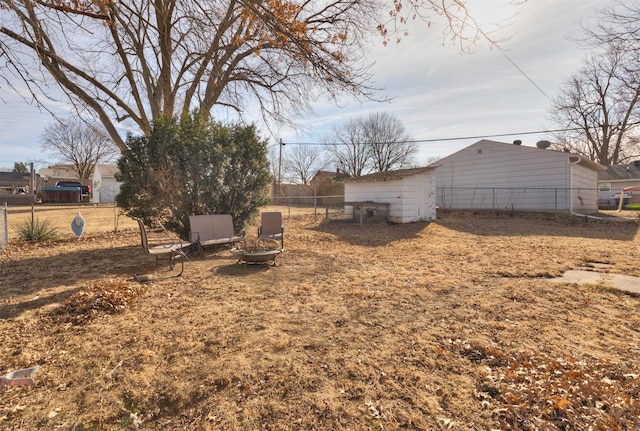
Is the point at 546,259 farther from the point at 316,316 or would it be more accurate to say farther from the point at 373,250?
the point at 316,316

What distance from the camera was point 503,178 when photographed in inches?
673

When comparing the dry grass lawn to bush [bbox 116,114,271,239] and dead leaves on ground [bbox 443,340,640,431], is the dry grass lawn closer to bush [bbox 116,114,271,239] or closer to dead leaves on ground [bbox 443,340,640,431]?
dead leaves on ground [bbox 443,340,640,431]

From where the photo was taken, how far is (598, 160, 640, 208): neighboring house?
28.7 metres

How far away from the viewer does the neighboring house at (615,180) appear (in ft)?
94.3

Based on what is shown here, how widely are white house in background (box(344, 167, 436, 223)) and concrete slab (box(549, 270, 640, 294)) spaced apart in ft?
25.5

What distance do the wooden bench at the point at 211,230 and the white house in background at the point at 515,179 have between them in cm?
1469

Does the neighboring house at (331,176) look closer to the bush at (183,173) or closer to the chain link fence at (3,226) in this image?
the bush at (183,173)

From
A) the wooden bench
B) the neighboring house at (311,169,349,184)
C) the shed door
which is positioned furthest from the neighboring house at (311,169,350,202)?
the wooden bench

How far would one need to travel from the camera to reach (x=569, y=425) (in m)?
1.87

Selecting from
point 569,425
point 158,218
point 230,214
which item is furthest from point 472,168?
point 569,425

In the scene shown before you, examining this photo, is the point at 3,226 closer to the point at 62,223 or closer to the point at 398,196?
the point at 62,223

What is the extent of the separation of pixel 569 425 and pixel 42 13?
6.28m

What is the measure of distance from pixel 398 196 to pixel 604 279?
Result: 8423 millimetres

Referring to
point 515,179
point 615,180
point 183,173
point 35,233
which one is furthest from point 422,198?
point 615,180
